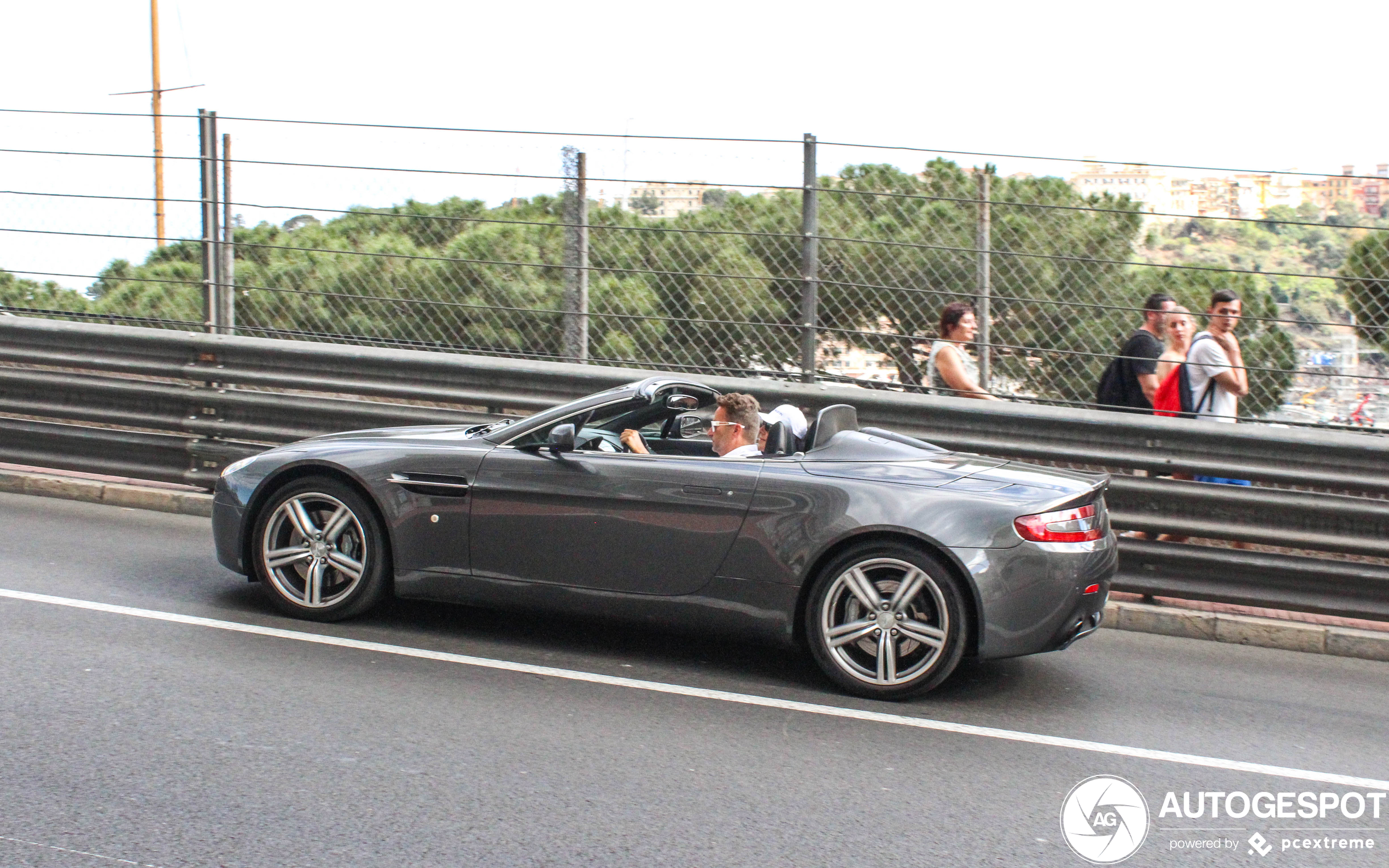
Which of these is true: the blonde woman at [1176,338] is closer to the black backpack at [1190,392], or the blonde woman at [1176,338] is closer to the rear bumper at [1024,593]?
the black backpack at [1190,392]

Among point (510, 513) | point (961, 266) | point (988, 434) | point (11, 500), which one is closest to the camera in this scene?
point (510, 513)

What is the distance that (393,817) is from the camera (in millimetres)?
3906

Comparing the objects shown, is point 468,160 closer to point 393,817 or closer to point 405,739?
point 405,739

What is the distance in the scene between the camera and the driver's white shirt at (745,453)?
5.73m

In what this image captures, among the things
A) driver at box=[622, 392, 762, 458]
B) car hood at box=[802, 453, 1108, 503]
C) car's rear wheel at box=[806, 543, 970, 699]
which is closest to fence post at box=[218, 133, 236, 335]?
driver at box=[622, 392, 762, 458]

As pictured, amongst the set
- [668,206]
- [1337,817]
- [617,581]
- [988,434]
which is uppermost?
[668,206]

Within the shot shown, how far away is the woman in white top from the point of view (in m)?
7.78

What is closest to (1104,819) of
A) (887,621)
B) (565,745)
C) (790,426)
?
(887,621)

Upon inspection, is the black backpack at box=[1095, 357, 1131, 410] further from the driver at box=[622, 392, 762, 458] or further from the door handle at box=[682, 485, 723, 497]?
the door handle at box=[682, 485, 723, 497]

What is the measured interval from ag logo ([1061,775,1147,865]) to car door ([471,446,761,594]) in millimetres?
1778

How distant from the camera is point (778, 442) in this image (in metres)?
5.75

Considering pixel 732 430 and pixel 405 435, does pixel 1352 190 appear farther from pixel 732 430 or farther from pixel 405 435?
pixel 405 435

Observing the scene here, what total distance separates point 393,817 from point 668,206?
516 cm

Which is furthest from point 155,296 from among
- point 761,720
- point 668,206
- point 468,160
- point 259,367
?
point 761,720
